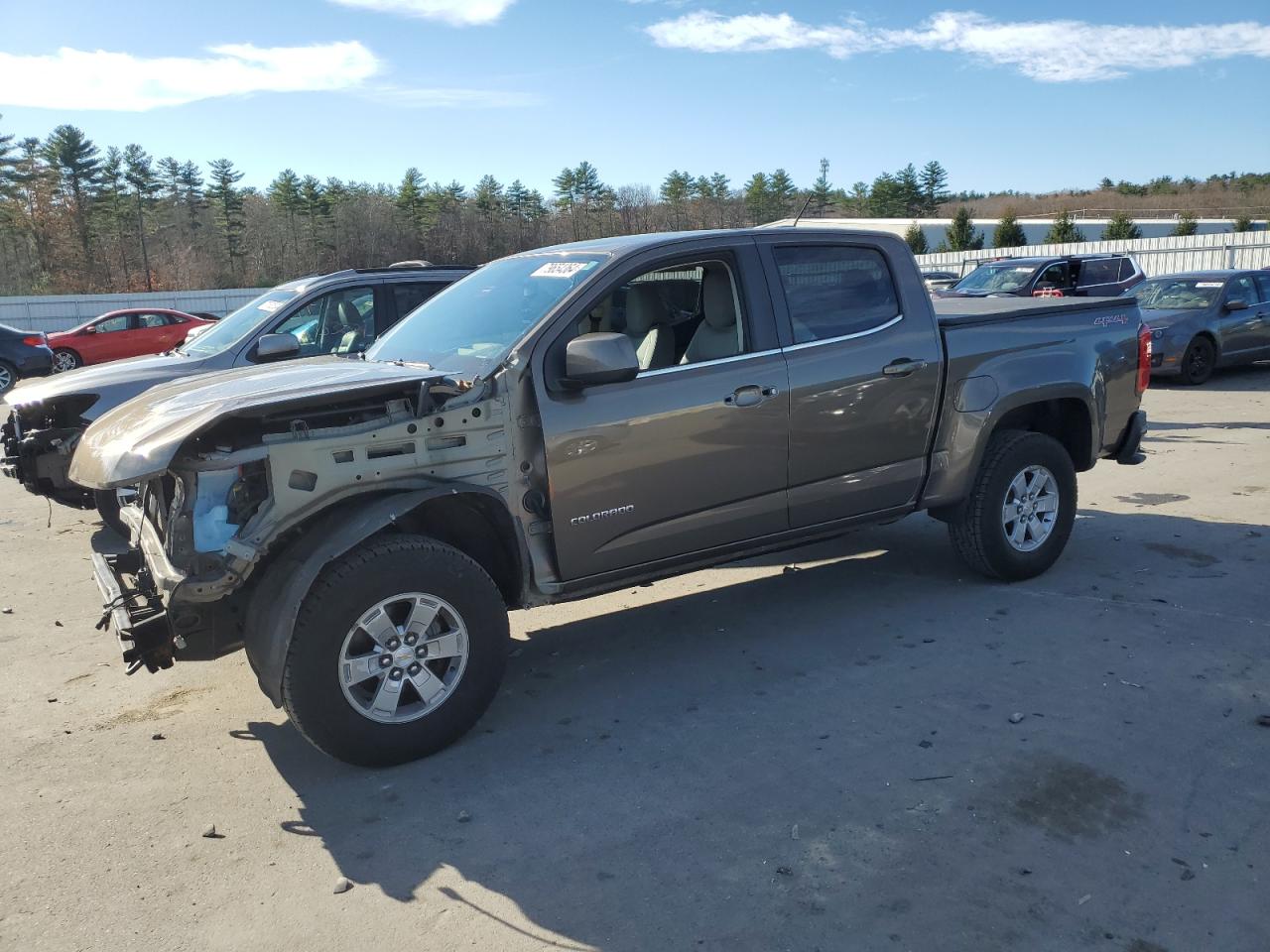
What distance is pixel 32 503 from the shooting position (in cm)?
915

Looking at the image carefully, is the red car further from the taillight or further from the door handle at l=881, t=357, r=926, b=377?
the taillight

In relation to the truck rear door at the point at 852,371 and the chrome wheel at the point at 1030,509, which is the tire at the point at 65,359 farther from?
the chrome wheel at the point at 1030,509

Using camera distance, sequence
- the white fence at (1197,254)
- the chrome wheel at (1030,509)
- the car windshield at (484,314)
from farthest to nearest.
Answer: the white fence at (1197,254) → the chrome wheel at (1030,509) → the car windshield at (484,314)

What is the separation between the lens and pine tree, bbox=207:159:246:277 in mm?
72438

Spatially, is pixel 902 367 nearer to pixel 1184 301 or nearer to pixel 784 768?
pixel 784 768

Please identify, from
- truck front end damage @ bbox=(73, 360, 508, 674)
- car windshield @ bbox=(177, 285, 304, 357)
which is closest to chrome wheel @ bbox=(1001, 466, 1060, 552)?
truck front end damage @ bbox=(73, 360, 508, 674)

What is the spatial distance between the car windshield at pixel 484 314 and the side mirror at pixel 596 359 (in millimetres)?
322

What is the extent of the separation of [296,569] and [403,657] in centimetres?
53

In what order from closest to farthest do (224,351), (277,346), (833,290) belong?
(833,290) → (277,346) → (224,351)

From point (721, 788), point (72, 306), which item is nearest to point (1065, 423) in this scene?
point (721, 788)

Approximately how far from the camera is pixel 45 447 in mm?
6648

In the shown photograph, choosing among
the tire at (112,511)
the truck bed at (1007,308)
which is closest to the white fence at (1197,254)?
the truck bed at (1007,308)

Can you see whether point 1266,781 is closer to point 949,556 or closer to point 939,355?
point 939,355

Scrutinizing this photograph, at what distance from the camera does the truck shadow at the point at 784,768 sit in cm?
304
